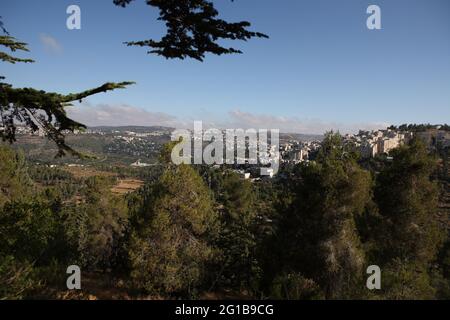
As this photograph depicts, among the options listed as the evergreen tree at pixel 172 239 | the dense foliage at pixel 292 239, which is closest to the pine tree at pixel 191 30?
the dense foliage at pixel 292 239

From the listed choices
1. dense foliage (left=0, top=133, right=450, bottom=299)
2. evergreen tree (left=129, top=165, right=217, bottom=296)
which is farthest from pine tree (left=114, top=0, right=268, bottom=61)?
evergreen tree (left=129, top=165, right=217, bottom=296)

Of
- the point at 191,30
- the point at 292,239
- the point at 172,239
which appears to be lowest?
the point at 292,239

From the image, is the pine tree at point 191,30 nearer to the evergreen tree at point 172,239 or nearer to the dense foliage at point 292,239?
the dense foliage at point 292,239

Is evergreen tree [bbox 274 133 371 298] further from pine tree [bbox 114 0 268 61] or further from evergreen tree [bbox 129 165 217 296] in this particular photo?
pine tree [bbox 114 0 268 61]

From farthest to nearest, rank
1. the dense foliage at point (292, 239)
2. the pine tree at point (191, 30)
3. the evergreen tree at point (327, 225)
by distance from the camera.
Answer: the evergreen tree at point (327, 225) → the dense foliage at point (292, 239) → the pine tree at point (191, 30)

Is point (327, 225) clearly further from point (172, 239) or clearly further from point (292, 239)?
point (172, 239)

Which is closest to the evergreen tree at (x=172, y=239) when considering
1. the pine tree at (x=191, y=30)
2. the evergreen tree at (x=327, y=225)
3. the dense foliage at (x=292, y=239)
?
the dense foliage at (x=292, y=239)

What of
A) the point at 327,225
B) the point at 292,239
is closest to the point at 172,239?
the point at 292,239

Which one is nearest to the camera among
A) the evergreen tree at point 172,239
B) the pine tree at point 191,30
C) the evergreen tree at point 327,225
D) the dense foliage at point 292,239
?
the pine tree at point 191,30

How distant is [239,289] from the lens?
15094mm

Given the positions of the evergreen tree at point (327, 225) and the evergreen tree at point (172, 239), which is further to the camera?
the evergreen tree at point (172, 239)

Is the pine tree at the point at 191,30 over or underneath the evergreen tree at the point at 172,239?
over

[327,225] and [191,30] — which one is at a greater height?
[191,30]

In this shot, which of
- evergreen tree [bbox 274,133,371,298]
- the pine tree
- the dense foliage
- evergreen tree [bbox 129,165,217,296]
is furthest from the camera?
evergreen tree [bbox 129,165,217,296]
